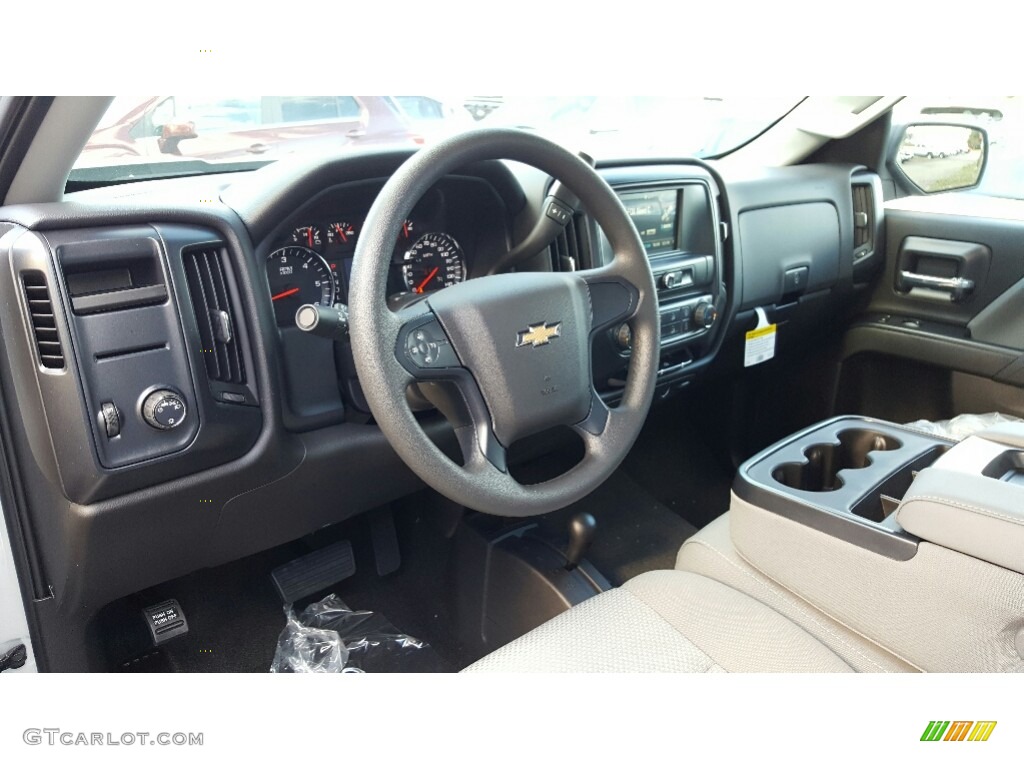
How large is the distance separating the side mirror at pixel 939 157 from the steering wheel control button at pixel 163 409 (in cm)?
192

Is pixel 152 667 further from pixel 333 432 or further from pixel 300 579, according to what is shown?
pixel 333 432

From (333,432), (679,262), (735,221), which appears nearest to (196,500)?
(333,432)

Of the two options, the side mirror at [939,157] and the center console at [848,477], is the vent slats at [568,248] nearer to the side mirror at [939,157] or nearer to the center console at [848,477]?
the center console at [848,477]

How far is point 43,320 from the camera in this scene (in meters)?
0.98

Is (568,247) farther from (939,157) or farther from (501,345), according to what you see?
(939,157)

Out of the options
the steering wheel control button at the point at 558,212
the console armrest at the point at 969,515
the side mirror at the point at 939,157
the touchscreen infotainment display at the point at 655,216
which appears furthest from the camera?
the side mirror at the point at 939,157

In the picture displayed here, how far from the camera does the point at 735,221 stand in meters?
1.85

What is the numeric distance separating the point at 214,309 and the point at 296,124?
1.11ft

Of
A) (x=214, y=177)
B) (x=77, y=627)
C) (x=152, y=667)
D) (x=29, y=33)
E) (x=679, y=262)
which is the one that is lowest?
(x=152, y=667)

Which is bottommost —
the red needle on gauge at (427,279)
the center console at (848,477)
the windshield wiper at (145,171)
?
the center console at (848,477)

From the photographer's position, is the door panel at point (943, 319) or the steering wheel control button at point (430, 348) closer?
the steering wheel control button at point (430, 348)

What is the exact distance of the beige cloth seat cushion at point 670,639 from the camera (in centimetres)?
98

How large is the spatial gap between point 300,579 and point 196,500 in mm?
463

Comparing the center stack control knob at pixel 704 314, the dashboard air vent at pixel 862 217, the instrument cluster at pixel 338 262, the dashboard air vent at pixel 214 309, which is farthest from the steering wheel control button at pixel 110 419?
the dashboard air vent at pixel 862 217
